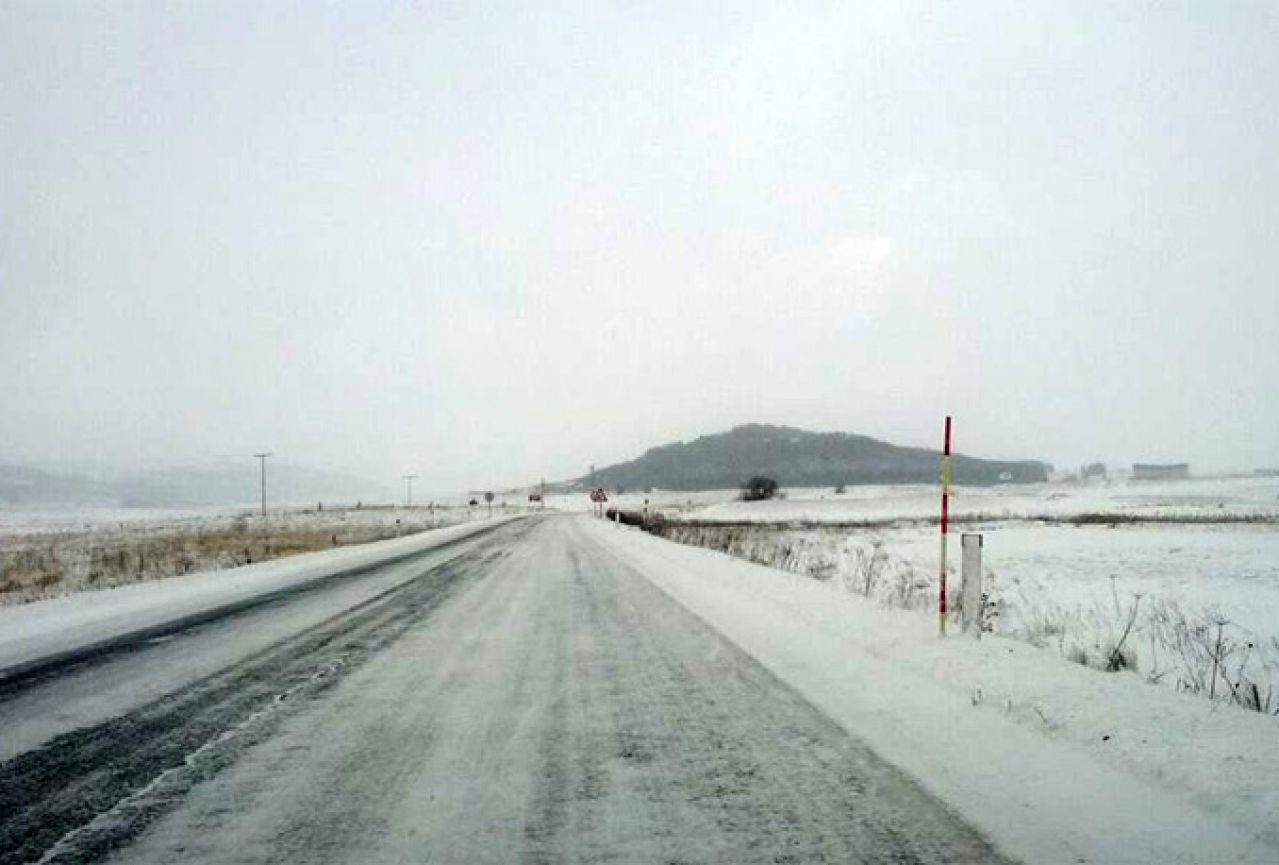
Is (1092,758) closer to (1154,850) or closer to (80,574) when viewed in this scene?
(1154,850)

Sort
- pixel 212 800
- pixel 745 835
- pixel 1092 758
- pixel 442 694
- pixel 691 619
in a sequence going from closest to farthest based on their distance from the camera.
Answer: pixel 745 835
pixel 212 800
pixel 1092 758
pixel 442 694
pixel 691 619

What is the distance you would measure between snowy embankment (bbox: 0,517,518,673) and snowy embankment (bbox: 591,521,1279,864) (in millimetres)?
8534

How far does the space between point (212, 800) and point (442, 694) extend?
2528 millimetres

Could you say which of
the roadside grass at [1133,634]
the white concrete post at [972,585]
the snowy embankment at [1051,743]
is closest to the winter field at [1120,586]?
the roadside grass at [1133,634]

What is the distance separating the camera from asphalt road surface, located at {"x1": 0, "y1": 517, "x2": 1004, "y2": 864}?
12.4 feet

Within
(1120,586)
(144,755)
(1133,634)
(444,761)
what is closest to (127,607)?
(144,755)

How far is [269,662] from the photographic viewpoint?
832 centimetres

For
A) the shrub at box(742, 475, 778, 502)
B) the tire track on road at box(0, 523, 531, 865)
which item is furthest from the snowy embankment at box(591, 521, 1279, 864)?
the shrub at box(742, 475, 778, 502)

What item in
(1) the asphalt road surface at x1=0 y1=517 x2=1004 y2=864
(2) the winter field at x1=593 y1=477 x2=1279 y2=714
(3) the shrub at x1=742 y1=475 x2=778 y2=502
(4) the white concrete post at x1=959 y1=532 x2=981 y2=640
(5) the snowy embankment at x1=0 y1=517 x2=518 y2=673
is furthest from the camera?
(3) the shrub at x1=742 y1=475 x2=778 y2=502

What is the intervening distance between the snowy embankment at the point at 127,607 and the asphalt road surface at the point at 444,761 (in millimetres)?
1636

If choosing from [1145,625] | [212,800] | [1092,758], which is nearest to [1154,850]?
[1092,758]

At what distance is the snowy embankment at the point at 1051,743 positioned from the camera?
3.86 meters

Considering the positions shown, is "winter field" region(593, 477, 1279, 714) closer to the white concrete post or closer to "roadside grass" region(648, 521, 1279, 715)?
"roadside grass" region(648, 521, 1279, 715)

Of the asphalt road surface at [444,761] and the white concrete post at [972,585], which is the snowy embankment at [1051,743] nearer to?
the asphalt road surface at [444,761]
